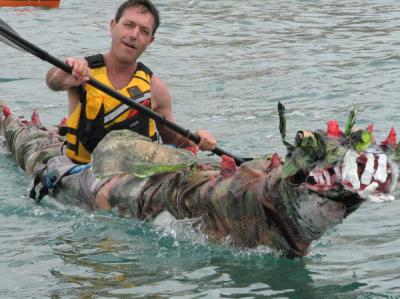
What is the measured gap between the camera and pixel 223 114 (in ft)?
33.3

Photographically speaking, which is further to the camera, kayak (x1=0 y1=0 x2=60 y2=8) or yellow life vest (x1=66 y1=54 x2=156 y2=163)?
kayak (x1=0 y1=0 x2=60 y2=8)

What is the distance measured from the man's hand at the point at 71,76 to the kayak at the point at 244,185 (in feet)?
1.63

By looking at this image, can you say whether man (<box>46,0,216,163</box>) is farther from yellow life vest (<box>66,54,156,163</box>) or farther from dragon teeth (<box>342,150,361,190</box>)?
dragon teeth (<box>342,150,361,190</box>)

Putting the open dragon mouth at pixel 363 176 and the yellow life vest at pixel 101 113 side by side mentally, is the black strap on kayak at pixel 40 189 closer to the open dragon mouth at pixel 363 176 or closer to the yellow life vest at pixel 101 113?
the yellow life vest at pixel 101 113

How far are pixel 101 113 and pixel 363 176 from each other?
2726 millimetres

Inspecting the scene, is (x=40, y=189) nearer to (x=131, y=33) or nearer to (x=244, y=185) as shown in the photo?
(x=131, y=33)

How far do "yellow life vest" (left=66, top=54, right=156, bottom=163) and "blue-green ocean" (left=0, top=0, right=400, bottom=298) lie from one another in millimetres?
553

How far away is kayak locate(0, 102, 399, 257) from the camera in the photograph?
433cm

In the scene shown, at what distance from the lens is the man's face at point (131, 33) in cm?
659

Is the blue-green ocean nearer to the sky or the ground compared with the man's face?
nearer to the ground

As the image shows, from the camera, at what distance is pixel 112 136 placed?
19.4 ft

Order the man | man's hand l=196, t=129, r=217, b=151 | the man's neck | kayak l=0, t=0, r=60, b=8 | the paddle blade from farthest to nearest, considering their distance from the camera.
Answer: kayak l=0, t=0, r=60, b=8 < the man's neck < the man < man's hand l=196, t=129, r=217, b=151 < the paddle blade

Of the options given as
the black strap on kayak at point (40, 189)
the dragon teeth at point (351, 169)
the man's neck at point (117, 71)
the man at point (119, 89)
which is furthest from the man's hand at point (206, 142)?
the dragon teeth at point (351, 169)

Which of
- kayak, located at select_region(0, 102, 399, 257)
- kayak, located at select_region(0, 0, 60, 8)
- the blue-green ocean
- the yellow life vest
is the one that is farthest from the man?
kayak, located at select_region(0, 0, 60, 8)
